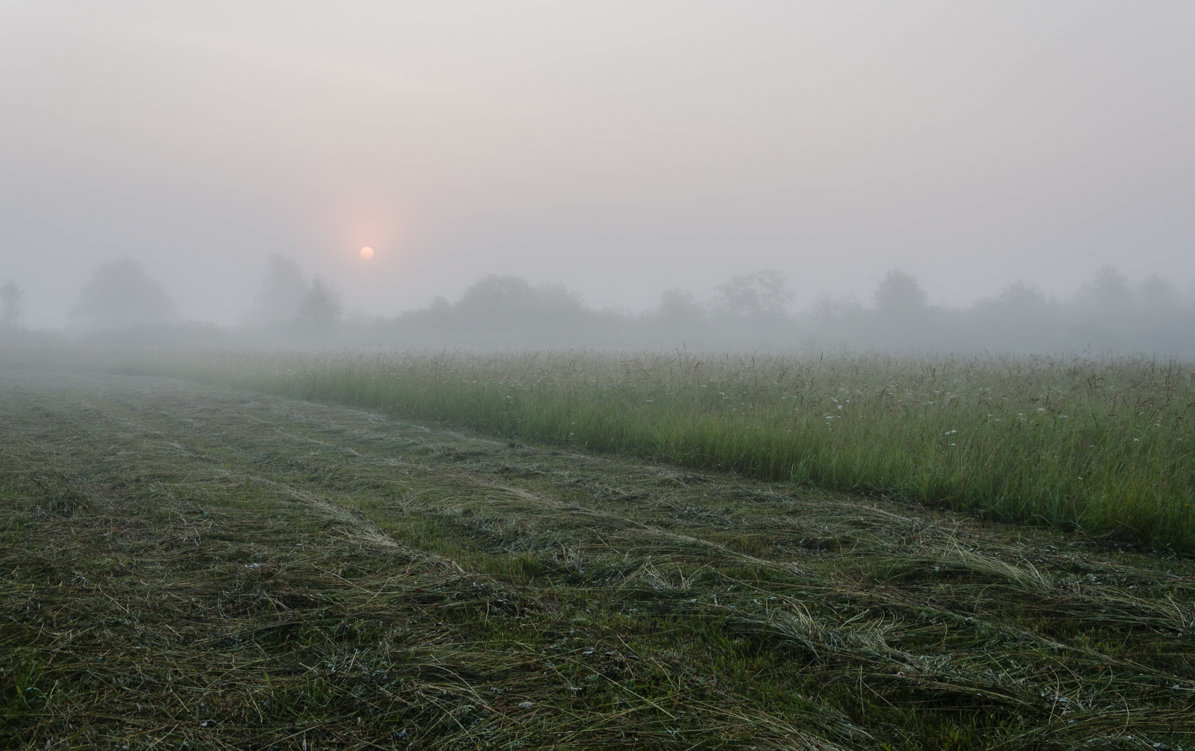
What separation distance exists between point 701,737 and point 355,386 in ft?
49.2

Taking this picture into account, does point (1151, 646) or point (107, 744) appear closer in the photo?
point (107, 744)

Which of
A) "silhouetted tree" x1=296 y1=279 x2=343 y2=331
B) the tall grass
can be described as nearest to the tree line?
"silhouetted tree" x1=296 y1=279 x2=343 y2=331

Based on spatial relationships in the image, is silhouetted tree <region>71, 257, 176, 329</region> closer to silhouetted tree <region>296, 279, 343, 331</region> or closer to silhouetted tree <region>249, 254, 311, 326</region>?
silhouetted tree <region>249, 254, 311, 326</region>

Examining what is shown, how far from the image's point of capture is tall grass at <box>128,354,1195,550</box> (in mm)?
5246

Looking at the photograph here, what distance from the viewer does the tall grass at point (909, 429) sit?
5246 millimetres

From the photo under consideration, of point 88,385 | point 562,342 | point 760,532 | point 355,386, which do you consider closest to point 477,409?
point 355,386

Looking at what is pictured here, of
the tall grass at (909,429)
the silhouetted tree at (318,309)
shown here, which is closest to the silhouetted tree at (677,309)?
the silhouetted tree at (318,309)

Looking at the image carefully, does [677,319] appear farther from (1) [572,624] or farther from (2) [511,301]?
(1) [572,624]

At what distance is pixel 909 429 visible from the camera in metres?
7.37

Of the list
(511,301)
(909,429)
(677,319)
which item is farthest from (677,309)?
(909,429)

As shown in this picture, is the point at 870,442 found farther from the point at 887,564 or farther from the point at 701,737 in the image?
the point at 701,737

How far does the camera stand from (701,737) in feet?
7.15

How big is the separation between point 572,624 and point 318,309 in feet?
226

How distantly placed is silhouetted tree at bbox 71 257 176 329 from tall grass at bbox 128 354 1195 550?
82.7 m
